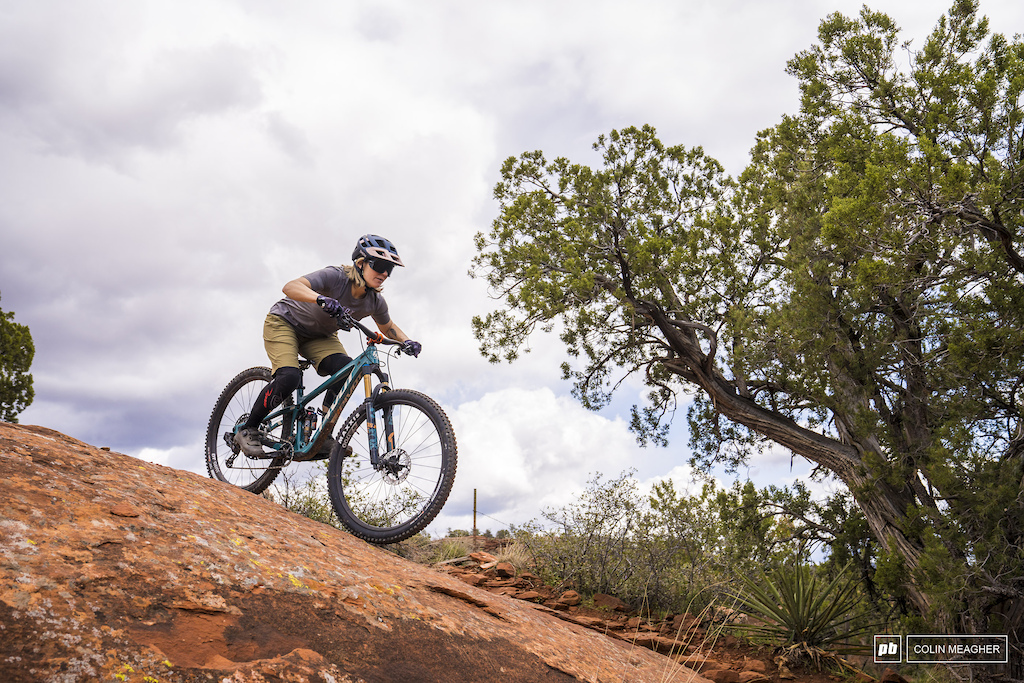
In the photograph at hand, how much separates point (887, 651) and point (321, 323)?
7530 millimetres

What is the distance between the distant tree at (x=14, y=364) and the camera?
48.9 ft

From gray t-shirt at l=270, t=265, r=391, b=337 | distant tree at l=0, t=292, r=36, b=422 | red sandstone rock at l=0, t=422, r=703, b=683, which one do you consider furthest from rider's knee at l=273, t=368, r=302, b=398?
distant tree at l=0, t=292, r=36, b=422

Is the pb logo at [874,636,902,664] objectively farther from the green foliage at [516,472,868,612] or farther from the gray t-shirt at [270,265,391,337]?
the gray t-shirt at [270,265,391,337]

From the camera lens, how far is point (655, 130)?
12.4m

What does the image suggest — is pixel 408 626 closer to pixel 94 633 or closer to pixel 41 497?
pixel 94 633

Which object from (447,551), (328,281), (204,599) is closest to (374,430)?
(328,281)

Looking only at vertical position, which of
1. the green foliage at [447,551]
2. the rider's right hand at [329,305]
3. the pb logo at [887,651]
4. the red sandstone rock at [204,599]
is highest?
the rider's right hand at [329,305]

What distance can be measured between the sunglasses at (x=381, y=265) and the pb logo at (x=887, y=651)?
22.4 ft

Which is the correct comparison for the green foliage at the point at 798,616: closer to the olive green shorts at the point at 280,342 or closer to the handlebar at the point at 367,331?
the handlebar at the point at 367,331

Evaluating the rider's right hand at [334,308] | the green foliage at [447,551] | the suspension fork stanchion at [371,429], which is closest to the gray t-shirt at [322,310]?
the rider's right hand at [334,308]

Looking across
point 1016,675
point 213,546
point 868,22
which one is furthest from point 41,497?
point 868,22

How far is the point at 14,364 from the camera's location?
15195 mm

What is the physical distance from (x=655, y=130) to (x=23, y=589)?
12.1m

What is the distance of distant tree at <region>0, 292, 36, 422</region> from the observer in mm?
14906
